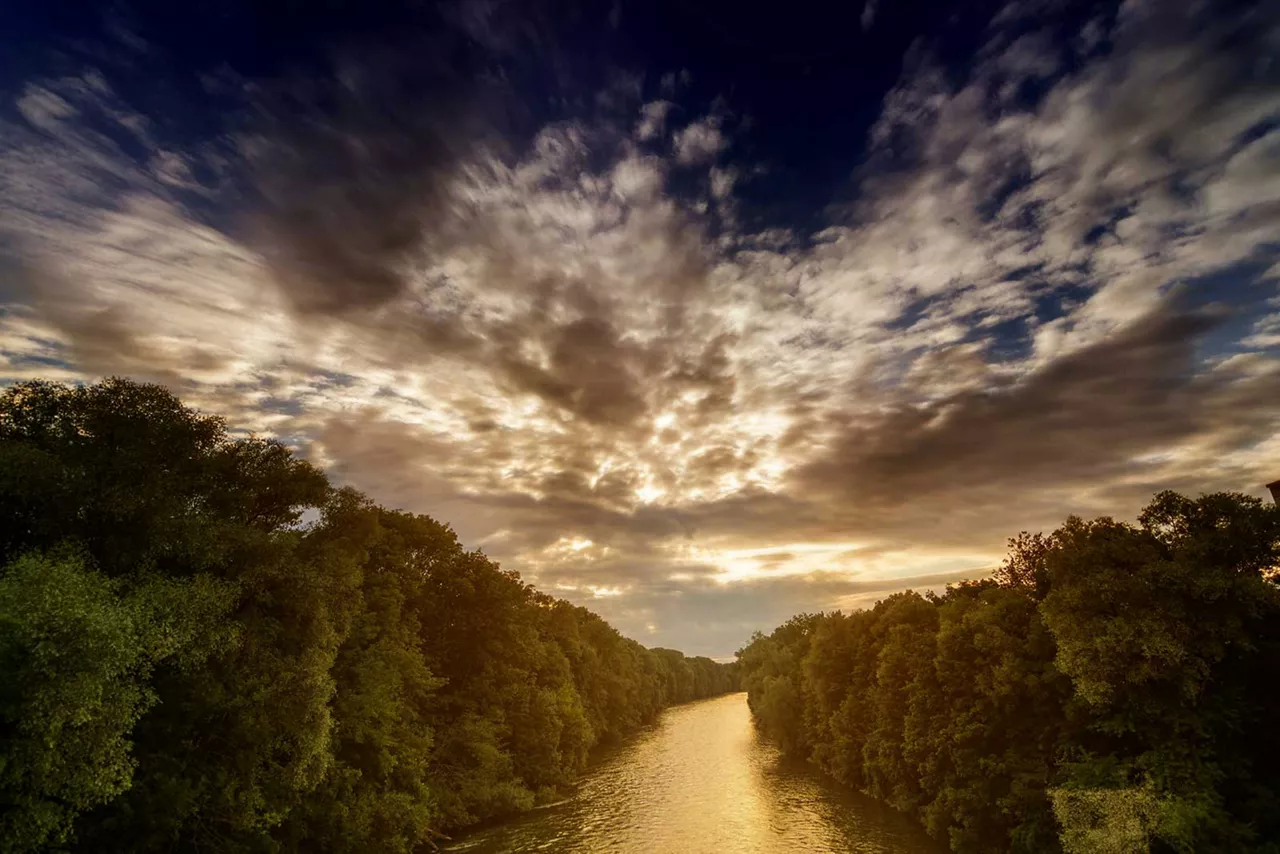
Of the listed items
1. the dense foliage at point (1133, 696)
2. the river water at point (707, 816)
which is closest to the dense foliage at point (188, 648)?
the river water at point (707, 816)

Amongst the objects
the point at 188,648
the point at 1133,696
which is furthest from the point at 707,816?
the point at 188,648

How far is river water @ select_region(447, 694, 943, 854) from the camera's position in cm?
4666

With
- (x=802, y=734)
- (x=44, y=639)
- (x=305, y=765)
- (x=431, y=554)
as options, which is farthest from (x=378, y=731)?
(x=802, y=734)

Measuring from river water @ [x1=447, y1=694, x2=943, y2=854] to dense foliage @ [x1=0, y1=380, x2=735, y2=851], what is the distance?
998 centimetres

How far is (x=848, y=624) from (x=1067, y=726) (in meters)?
41.3

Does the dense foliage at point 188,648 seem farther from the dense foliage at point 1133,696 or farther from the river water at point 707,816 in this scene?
the dense foliage at point 1133,696

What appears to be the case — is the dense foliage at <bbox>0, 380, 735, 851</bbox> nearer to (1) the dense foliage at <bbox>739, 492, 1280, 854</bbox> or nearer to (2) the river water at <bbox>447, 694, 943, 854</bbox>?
(2) the river water at <bbox>447, 694, 943, 854</bbox>

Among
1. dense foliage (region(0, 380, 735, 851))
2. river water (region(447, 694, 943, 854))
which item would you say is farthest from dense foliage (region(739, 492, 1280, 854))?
dense foliage (region(0, 380, 735, 851))

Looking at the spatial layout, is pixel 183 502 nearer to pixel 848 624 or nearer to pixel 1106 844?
pixel 1106 844

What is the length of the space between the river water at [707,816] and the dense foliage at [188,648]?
9980 millimetres

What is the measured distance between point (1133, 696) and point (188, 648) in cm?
4398

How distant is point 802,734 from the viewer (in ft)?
293

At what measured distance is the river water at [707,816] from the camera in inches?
1837

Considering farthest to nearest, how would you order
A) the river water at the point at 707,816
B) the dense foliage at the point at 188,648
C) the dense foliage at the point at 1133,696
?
the river water at the point at 707,816, the dense foliage at the point at 1133,696, the dense foliage at the point at 188,648
